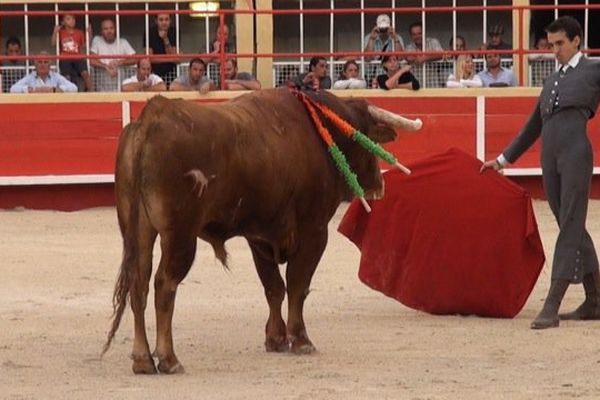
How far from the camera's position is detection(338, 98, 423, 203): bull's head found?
322 inches

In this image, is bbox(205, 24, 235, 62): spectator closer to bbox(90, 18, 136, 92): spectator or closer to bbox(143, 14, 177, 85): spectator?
Result: bbox(143, 14, 177, 85): spectator

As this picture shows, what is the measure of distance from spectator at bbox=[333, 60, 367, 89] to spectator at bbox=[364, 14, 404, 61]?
52 cm

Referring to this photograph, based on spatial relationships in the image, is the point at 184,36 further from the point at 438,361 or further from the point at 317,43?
the point at 438,361

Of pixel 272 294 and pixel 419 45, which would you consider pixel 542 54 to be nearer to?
pixel 419 45

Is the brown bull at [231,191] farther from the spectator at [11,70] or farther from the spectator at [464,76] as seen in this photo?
the spectator at [11,70]

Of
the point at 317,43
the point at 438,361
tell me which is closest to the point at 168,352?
the point at 438,361

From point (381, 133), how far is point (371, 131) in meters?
0.08

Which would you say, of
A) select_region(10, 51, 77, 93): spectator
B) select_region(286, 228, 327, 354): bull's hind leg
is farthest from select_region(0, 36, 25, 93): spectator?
select_region(286, 228, 327, 354): bull's hind leg

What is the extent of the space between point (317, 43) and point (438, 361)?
1039cm

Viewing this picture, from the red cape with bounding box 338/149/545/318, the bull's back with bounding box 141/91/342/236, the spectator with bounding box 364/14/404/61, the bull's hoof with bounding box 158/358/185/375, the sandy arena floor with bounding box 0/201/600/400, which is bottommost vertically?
the sandy arena floor with bounding box 0/201/600/400

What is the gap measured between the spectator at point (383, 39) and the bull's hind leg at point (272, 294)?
27.1 ft

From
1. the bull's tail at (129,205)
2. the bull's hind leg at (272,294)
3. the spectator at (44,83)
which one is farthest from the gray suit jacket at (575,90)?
the spectator at (44,83)

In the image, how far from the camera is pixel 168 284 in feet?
22.8

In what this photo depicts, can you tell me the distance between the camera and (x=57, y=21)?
52.3 ft
